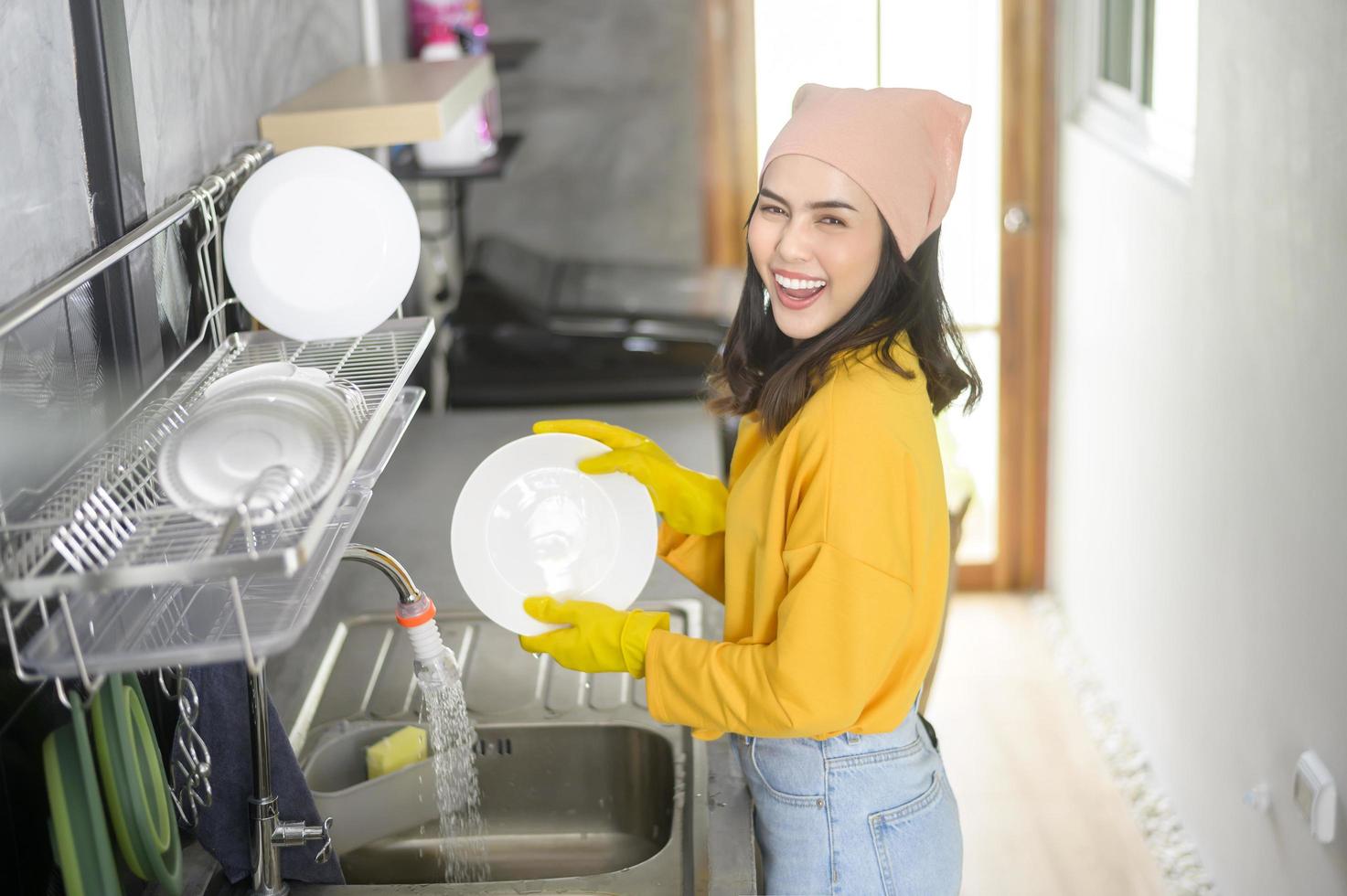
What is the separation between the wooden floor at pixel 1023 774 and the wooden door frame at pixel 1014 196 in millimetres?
329

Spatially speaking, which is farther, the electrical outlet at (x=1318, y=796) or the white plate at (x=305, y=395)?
the electrical outlet at (x=1318, y=796)

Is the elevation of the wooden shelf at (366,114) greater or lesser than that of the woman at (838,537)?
greater

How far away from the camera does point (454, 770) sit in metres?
1.34

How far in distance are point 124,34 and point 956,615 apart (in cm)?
284

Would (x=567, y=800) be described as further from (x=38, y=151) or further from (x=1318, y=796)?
(x=1318, y=796)

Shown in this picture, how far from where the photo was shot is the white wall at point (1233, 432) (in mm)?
1800

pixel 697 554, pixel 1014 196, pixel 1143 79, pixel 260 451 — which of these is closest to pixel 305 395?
pixel 260 451

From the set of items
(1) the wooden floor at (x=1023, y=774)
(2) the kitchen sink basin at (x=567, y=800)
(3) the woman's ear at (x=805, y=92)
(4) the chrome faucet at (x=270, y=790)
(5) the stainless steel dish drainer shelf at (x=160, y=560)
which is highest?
(3) the woman's ear at (x=805, y=92)

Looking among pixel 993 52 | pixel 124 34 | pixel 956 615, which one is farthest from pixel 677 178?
pixel 124 34

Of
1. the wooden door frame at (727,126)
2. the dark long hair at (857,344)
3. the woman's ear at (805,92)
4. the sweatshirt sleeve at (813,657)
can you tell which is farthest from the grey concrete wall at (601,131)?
the sweatshirt sleeve at (813,657)

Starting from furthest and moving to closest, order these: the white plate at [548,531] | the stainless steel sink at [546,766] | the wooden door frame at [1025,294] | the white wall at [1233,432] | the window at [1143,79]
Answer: the wooden door frame at [1025,294], the window at [1143,79], the white wall at [1233,432], the stainless steel sink at [546,766], the white plate at [548,531]

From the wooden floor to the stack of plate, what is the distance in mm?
1953

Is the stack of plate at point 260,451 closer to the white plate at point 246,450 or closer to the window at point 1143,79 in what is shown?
the white plate at point 246,450

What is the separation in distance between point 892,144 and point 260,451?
603mm
